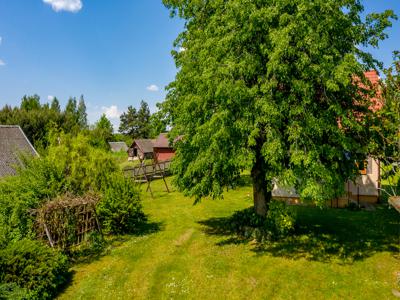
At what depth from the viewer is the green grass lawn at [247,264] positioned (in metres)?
11.0

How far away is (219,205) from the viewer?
78.3ft

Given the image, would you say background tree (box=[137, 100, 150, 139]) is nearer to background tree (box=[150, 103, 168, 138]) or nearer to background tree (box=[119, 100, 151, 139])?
background tree (box=[119, 100, 151, 139])

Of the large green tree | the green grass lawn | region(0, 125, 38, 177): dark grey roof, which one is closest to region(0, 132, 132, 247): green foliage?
the green grass lawn

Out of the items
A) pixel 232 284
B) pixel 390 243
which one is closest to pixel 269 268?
pixel 232 284

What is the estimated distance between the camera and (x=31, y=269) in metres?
10.8

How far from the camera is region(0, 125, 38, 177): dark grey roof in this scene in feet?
90.6

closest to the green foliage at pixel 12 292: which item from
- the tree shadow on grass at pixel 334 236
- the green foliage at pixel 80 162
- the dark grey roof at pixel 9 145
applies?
the green foliage at pixel 80 162

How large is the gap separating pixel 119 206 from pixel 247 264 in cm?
729

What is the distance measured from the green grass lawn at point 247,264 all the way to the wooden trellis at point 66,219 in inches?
55.6

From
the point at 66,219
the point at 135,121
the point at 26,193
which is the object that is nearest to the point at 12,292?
the point at 66,219

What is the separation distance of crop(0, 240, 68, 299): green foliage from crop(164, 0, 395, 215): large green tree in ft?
21.4

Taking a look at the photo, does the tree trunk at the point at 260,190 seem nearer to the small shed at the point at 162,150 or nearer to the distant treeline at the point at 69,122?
the distant treeline at the point at 69,122

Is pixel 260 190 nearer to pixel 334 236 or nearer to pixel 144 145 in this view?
pixel 334 236

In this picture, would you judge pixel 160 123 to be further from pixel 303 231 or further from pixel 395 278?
pixel 395 278
